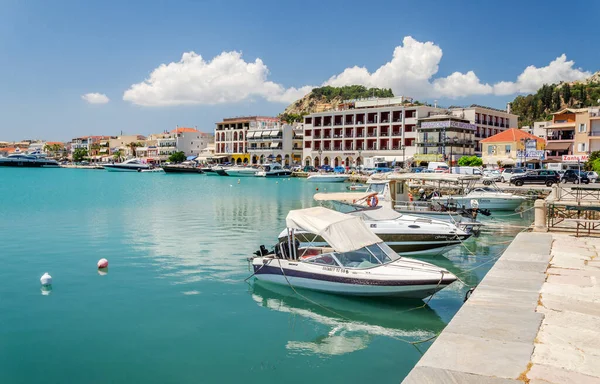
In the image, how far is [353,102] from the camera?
370ft

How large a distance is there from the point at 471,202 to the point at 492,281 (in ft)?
85.8

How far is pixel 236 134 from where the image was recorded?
446ft

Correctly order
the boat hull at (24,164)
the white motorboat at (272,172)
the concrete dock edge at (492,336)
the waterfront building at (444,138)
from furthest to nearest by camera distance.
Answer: the boat hull at (24,164) → the white motorboat at (272,172) → the waterfront building at (444,138) → the concrete dock edge at (492,336)

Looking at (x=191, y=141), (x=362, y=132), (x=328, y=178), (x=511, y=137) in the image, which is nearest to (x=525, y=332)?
(x=328, y=178)

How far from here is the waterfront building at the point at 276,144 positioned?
406ft

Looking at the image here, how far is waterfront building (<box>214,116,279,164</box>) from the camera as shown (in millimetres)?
131625

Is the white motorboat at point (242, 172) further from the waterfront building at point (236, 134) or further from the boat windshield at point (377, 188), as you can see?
the boat windshield at point (377, 188)

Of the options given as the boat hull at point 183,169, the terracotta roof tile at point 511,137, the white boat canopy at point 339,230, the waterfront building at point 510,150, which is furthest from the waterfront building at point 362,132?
the white boat canopy at point 339,230

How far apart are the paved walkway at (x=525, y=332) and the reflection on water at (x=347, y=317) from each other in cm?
240

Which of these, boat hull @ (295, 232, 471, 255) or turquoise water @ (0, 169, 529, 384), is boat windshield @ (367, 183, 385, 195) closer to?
turquoise water @ (0, 169, 529, 384)

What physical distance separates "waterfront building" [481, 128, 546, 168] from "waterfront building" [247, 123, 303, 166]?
53.2 meters

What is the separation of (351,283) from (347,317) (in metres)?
1.12

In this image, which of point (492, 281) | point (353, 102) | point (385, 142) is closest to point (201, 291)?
point (492, 281)

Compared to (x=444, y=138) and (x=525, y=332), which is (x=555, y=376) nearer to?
(x=525, y=332)
